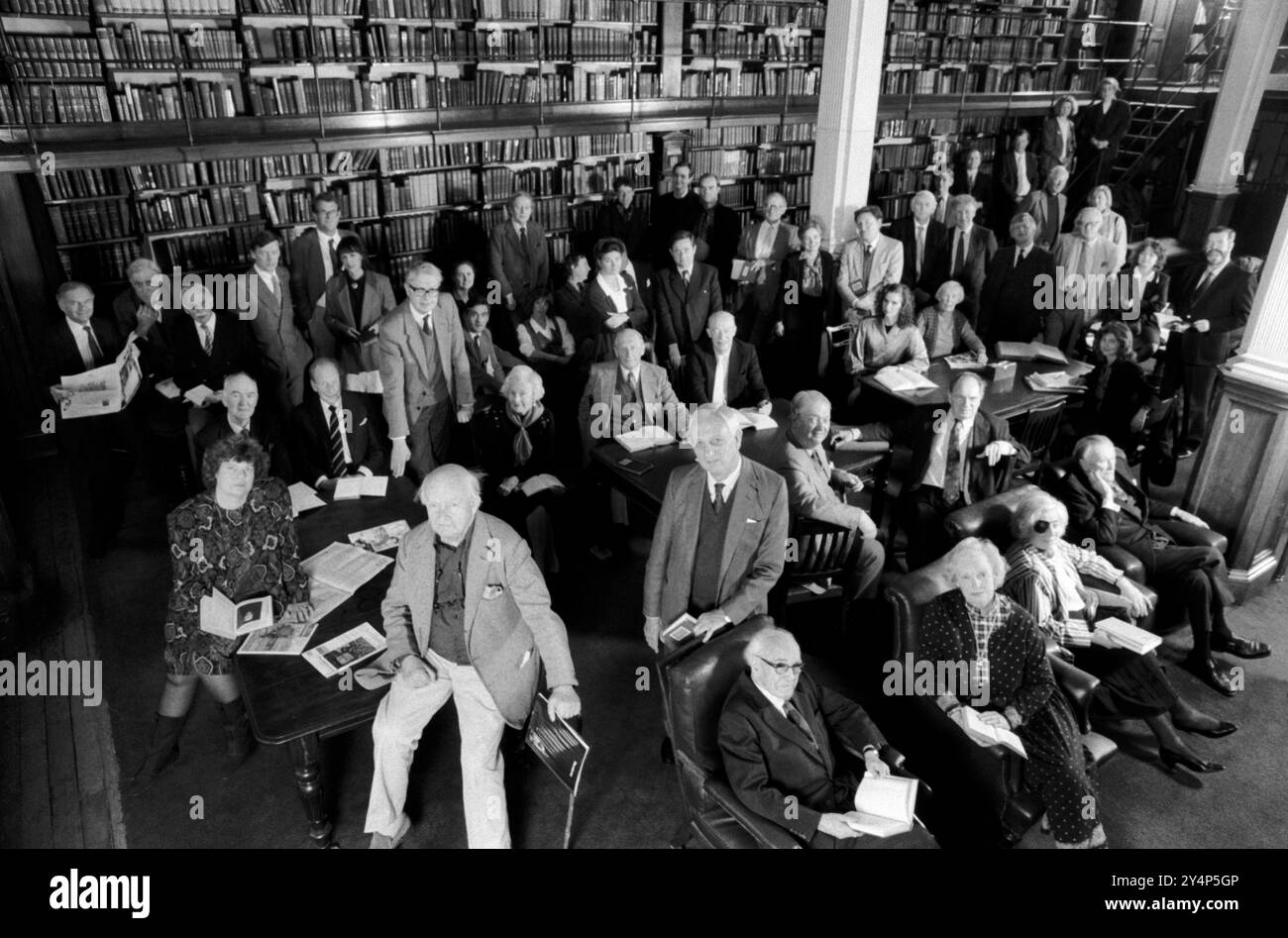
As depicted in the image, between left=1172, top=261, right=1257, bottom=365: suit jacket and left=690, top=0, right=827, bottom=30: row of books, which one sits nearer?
left=1172, top=261, right=1257, bottom=365: suit jacket

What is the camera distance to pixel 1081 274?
6.98 m

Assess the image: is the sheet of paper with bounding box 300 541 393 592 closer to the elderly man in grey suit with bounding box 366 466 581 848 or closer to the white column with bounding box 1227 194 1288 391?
the elderly man in grey suit with bounding box 366 466 581 848

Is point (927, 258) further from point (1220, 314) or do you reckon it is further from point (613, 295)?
point (613, 295)

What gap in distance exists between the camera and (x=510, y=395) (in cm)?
475

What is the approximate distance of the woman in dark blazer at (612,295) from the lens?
21.0 feet

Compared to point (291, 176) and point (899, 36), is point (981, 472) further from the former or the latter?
point (899, 36)

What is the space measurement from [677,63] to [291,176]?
164 inches

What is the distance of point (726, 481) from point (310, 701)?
5.81 ft

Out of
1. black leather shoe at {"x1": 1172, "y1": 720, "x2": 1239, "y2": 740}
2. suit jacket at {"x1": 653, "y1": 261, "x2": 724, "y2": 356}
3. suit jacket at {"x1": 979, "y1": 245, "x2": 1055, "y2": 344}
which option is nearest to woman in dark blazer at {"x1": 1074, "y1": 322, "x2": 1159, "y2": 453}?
suit jacket at {"x1": 979, "y1": 245, "x2": 1055, "y2": 344}

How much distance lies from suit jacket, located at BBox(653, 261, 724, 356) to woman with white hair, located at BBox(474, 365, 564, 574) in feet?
6.10

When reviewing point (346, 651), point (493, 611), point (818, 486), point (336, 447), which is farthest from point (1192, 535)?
point (336, 447)

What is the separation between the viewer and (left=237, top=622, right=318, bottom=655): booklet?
10.9 ft

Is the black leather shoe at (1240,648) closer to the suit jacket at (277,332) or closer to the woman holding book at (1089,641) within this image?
the woman holding book at (1089,641)

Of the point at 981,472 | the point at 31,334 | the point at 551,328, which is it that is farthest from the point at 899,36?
the point at 31,334
